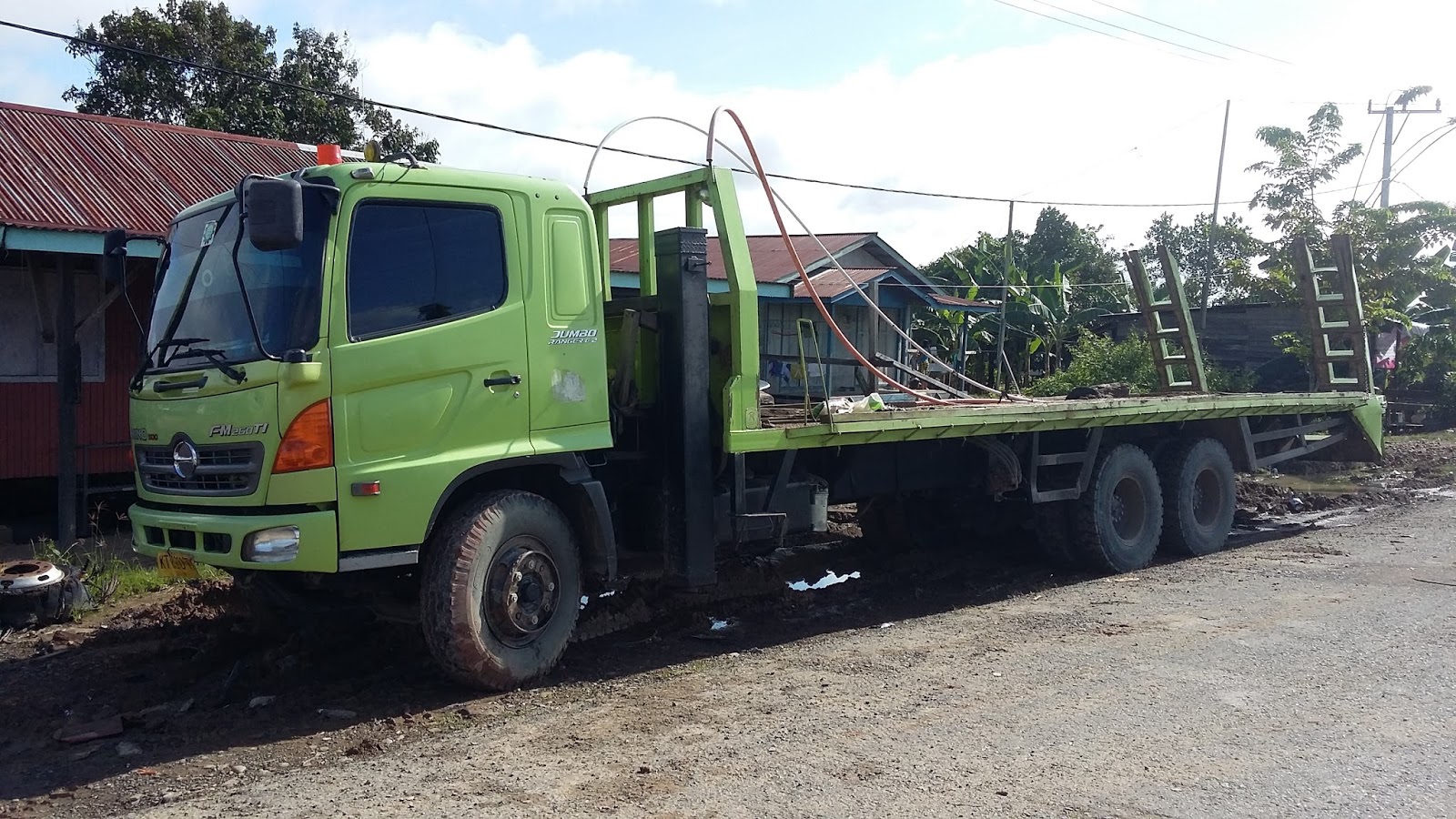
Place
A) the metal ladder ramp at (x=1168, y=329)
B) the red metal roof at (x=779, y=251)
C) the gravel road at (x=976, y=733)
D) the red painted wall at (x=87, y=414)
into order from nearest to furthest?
1. the gravel road at (x=976, y=733)
2. the red painted wall at (x=87, y=414)
3. the metal ladder ramp at (x=1168, y=329)
4. the red metal roof at (x=779, y=251)

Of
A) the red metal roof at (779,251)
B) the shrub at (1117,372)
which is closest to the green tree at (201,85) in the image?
the red metal roof at (779,251)

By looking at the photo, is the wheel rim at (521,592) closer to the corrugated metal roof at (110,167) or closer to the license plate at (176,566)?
the license plate at (176,566)

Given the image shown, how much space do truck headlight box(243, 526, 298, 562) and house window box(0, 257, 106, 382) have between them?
6643mm

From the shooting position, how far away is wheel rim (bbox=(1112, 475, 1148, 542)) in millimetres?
9438

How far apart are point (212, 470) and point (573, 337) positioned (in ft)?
6.13

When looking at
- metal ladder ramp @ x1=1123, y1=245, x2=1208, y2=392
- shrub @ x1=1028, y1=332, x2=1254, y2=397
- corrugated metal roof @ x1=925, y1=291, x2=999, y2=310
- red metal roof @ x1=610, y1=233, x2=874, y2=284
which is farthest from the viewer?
corrugated metal roof @ x1=925, y1=291, x2=999, y2=310

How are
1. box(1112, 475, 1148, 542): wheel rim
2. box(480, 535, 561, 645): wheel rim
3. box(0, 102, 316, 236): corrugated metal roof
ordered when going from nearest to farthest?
1. box(480, 535, 561, 645): wheel rim
2. box(0, 102, 316, 236): corrugated metal roof
3. box(1112, 475, 1148, 542): wheel rim

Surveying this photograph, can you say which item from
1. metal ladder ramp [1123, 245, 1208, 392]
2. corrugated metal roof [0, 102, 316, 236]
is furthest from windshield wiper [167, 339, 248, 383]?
metal ladder ramp [1123, 245, 1208, 392]

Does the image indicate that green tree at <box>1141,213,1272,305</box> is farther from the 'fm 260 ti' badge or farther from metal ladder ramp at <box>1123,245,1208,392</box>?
the 'fm 260 ti' badge

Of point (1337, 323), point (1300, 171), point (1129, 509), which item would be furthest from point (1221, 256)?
point (1129, 509)

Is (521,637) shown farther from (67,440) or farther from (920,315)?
(920,315)

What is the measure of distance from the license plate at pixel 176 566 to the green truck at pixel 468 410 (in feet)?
0.08

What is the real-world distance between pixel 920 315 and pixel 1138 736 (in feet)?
68.0

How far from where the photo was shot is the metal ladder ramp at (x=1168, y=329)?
1195 centimetres
